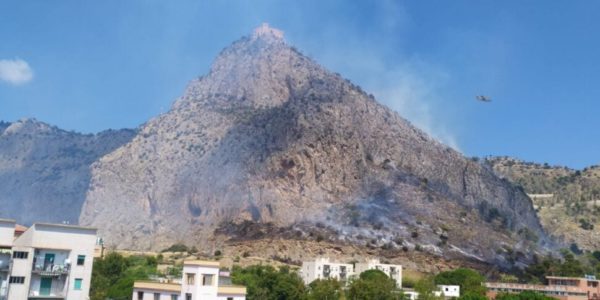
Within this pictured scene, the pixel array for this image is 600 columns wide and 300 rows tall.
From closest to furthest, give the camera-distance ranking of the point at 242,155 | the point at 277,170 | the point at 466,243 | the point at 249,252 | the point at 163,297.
Answer: the point at 163,297
the point at 249,252
the point at 466,243
the point at 277,170
the point at 242,155

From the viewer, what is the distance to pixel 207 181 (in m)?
187

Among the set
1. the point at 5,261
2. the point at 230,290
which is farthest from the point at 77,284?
the point at 230,290

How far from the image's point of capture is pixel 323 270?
427 ft

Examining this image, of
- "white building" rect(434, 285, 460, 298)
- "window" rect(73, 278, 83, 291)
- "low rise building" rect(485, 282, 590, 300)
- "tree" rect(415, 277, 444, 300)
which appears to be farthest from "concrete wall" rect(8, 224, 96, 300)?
"white building" rect(434, 285, 460, 298)

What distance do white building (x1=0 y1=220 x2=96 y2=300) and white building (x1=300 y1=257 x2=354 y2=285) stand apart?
256 feet

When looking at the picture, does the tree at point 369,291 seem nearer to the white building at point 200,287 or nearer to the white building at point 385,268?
the white building at point 200,287

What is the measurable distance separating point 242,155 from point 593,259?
10957 cm

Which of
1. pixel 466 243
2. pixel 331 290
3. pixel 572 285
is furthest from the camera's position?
pixel 466 243

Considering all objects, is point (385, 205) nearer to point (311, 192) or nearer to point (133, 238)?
point (311, 192)

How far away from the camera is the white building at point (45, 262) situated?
51.8 meters

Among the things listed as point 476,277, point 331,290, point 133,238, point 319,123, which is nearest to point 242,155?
point 319,123

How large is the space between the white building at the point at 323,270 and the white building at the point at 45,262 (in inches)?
3078

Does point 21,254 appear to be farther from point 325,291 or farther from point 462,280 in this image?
point 462,280

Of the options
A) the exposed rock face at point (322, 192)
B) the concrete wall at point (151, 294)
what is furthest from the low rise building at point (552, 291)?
the concrete wall at point (151, 294)
